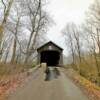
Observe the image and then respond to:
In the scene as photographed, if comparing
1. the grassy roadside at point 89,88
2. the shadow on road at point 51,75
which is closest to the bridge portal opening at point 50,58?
the shadow on road at point 51,75

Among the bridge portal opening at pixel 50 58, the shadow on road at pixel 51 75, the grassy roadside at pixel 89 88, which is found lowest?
the grassy roadside at pixel 89 88

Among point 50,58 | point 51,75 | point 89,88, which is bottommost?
point 89,88

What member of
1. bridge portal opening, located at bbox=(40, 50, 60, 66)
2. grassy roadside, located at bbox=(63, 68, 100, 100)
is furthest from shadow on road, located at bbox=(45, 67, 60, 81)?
bridge portal opening, located at bbox=(40, 50, 60, 66)

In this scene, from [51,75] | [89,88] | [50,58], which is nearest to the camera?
[89,88]

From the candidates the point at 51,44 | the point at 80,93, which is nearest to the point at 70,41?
the point at 51,44

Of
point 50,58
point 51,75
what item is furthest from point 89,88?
point 50,58

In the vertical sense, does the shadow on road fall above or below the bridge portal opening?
below

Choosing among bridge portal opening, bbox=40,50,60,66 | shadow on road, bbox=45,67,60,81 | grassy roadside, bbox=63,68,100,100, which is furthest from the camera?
bridge portal opening, bbox=40,50,60,66

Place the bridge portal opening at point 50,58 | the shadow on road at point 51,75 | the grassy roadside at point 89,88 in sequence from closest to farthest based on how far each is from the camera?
the grassy roadside at point 89,88
the shadow on road at point 51,75
the bridge portal opening at point 50,58

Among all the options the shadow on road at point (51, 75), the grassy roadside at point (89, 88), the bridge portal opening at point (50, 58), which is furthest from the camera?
the bridge portal opening at point (50, 58)

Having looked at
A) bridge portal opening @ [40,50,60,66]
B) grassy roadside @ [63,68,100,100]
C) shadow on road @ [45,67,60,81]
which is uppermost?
bridge portal opening @ [40,50,60,66]

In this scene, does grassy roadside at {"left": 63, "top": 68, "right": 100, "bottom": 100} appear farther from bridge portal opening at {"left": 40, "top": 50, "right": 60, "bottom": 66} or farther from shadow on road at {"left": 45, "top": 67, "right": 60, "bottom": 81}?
bridge portal opening at {"left": 40, "top": 50, "right": 60, "bottom": 66}

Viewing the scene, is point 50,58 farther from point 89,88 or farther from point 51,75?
point 89,88

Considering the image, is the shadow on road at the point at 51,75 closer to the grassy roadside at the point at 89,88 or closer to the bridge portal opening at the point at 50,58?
the grassy roadside at the point at 89,88
